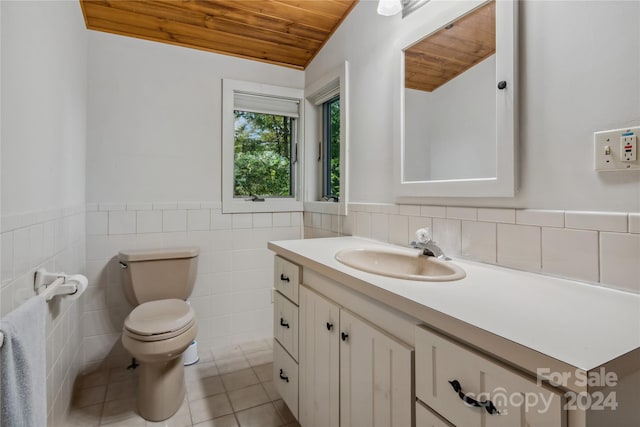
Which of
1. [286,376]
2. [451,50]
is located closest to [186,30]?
[451,50]

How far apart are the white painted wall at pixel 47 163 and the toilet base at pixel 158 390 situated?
33 cm

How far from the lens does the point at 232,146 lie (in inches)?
93.7

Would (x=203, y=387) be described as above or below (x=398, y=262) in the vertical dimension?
below

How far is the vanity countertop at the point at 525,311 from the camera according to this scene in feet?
1.80

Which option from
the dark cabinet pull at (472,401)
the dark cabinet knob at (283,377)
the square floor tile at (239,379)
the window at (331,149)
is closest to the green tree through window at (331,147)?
the window at (331,149)

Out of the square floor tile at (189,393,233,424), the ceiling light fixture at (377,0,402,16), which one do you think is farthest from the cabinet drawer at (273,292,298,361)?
the ceiling light fixture at (377,0,402,16)

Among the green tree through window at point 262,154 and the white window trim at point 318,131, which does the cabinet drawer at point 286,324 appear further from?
the green tree through window at point 262,154

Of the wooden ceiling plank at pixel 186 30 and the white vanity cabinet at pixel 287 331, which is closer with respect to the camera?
the white vanity cabinet at pixel 287 331

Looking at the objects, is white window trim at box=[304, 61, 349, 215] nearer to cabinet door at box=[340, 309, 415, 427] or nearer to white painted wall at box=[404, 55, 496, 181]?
white painted wall at box=[404, 55, 496, 181]

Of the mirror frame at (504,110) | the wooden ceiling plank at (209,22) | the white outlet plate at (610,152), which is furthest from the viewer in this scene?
the wooden ceiling plank at (209,22)

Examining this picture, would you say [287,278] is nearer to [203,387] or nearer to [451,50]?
[203,387]

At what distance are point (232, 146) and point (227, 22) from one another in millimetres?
793

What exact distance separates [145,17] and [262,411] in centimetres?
237

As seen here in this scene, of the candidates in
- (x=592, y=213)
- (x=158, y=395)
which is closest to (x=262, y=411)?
(x=158, y=395)
